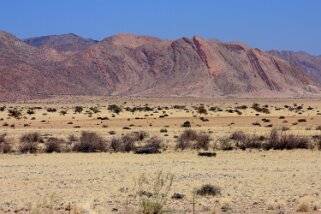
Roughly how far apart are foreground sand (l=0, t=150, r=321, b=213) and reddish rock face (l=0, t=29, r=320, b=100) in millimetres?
115256

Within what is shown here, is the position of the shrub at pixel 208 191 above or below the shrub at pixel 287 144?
below

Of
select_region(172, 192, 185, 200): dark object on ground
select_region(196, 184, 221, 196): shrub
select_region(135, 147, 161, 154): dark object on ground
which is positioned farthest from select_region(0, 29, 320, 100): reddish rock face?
select_region(172, 192, 185, 200): dark object on ground

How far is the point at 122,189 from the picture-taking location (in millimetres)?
16250

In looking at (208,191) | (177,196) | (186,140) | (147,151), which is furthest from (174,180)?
(186,140)

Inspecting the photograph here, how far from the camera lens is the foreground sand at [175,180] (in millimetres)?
13938

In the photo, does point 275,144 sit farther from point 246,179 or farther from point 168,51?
point 168,51

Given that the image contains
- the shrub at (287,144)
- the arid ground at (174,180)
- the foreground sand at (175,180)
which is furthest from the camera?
the shrub at (287,144)

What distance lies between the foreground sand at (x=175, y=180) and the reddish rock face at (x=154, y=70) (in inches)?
4538

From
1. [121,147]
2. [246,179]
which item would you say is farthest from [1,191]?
[121,147]

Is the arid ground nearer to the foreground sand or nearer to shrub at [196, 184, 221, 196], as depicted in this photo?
the foreground sand

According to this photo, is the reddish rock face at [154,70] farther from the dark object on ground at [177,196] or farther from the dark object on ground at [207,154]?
the dark object on ground at [177,196]

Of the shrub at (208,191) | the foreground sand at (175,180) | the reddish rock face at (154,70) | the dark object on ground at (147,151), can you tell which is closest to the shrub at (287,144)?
the foreground sand at (175,180)

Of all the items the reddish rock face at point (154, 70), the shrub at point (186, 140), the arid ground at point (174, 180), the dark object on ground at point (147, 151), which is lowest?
the arid ground at point (174, 180)

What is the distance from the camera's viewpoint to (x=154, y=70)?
160750 mm
